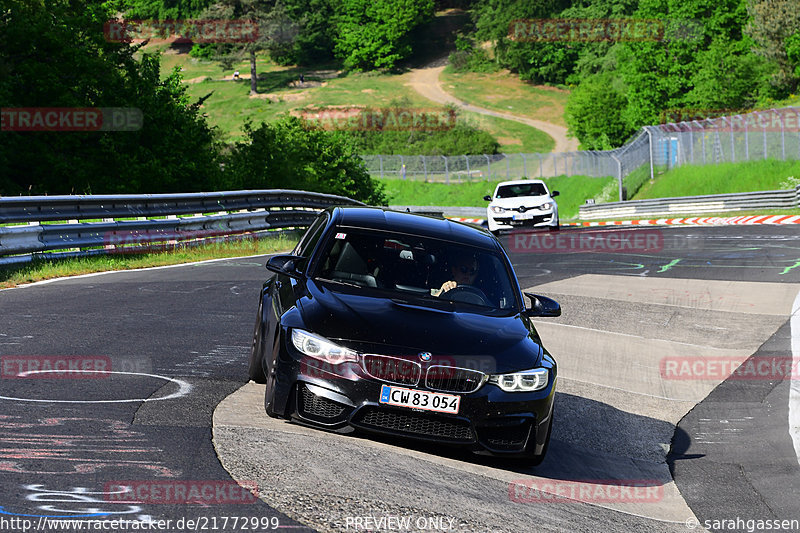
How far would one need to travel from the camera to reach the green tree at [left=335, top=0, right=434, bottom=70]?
143750mm

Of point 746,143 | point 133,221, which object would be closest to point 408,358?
point 133,221

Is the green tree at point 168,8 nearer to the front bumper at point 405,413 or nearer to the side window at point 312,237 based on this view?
the side window at point 312,237

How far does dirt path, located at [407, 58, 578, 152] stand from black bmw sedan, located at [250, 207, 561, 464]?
315 feet

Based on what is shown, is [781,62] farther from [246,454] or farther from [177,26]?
[177,26]

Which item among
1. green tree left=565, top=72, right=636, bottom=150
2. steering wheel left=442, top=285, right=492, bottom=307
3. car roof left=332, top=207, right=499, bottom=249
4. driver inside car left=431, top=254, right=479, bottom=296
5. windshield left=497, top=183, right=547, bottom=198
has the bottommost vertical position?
green tree left=565, top=72, right=636, bottom=150

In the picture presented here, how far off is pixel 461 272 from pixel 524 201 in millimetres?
22509

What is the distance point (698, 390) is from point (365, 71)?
453ft

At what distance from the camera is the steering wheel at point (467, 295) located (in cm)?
734

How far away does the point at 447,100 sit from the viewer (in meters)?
125

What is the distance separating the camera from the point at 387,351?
619 centimetres

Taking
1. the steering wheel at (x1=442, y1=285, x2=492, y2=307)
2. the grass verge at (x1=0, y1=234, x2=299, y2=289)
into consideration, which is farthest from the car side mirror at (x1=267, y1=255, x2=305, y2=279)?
the grass verge at (x1=0, y1=234, x2=299, y2=289)

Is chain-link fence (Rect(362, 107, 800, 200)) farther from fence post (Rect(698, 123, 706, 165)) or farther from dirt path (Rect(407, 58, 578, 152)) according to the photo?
dirt path (Rect(407, 58, 578, 152))

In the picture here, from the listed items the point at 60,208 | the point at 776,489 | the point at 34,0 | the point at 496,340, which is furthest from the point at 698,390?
the point at 34,0

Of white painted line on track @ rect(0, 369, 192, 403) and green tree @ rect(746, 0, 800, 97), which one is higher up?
white painted line on track @ rect(0, 369, 192, 403)
